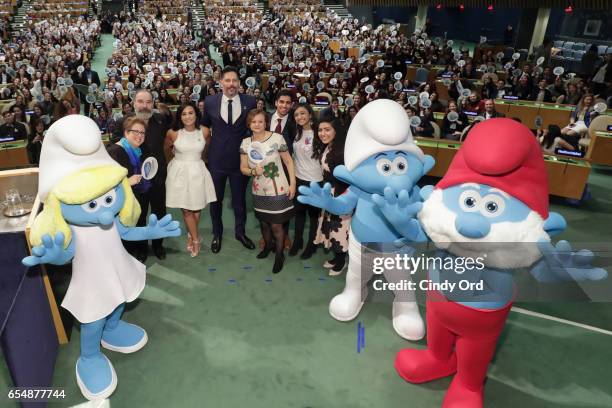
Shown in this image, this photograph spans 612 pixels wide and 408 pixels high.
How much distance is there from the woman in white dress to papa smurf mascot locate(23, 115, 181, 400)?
47.8 inches

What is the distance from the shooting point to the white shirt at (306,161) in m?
4.15

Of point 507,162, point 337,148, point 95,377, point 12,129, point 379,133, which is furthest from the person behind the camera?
point 12,129

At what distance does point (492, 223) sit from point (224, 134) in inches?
104

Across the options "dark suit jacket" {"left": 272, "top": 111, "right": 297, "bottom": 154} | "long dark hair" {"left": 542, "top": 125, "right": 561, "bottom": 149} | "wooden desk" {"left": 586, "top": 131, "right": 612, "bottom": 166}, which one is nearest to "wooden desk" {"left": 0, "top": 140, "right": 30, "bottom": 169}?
"dark suit jacket" {"left": 272, "top": 111, "right": 297, "bottom": 154}

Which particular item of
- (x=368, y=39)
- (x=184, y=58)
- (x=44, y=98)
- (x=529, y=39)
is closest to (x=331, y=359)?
(x=44, y=98)

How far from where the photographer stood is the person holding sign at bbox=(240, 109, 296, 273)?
13.2ft

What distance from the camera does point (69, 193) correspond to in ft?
8.36

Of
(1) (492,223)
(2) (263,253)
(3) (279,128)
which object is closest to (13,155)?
(2) (263,253)

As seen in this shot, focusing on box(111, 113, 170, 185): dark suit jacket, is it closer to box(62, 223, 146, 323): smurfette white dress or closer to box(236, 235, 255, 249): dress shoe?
box(236, 235, 255, 249): dress shoe

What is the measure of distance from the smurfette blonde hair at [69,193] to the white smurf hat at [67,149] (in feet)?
0.14

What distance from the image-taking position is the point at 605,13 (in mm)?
17734

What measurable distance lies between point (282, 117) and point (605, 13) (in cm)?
1884

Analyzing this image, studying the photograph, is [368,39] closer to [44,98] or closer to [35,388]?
[44,98]

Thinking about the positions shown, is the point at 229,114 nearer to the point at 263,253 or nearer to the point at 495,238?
the point at 263,253
